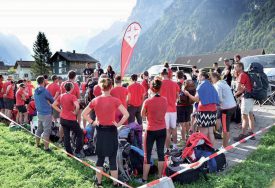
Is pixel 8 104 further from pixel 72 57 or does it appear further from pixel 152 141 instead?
pixel 72 57

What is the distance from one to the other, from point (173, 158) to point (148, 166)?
0.73 metres

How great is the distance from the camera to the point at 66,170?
24.5 ft

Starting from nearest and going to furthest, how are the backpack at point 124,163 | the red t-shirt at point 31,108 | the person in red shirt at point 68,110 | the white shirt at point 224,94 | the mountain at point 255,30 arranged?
the backpack at point 124,163
the person in red shirt at point 68,110
the white shirt at point 224,94
the red t-shirt at point 31,108
the mountain at point 255,30

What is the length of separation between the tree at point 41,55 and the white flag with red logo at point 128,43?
78.9 metres

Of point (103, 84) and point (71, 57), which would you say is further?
point (71, 57)

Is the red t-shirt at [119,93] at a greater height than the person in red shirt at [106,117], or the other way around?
the red t-shirt at [119,93]

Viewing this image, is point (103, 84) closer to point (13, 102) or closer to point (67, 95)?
point (67, 95)

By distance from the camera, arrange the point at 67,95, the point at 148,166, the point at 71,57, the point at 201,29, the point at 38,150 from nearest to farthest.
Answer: the point at 148,166, the point at 67,95, the point at 38,150, the point at 71,57, the point at 201,29

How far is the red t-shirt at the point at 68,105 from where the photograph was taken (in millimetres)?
7766

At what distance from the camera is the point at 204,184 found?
6051 mm

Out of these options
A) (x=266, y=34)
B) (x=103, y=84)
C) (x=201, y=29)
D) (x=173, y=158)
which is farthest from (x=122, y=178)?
(x=201, y=29)

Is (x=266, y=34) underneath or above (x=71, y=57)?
above

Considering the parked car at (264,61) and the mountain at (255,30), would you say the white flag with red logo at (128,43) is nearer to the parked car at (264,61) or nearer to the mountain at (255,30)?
the parked car at (264,61)

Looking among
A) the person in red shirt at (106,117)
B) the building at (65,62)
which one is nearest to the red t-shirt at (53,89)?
the person in red shirt at (106,117)
